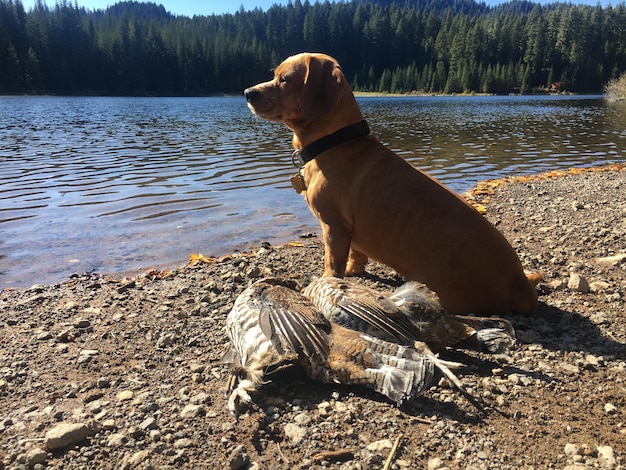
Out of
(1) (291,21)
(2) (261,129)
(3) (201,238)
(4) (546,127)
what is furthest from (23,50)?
(3) (201,238)

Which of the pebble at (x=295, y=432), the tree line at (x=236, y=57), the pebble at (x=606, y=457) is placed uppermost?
the tree line at (x=236, y=57)

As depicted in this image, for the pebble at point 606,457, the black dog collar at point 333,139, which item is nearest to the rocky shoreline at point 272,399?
the pebble at point 606,457

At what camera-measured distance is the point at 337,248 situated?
174 inches

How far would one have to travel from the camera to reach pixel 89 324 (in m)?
4.32

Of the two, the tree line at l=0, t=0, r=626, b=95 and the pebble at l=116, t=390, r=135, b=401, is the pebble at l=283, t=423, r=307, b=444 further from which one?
the tree line at l=0, t=0, r=626, b=95

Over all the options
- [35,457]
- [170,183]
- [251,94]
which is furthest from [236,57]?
[35,457]

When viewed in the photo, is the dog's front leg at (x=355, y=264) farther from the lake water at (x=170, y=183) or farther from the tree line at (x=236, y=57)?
the tree line at (x=236, y=57)

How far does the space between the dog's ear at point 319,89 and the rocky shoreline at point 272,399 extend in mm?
1823

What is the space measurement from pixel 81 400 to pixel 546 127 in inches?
1183

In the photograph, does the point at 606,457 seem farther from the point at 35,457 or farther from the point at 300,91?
the point at 300,91

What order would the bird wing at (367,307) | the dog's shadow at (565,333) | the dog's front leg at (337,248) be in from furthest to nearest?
the dog's front leg at (337,248) → the dog's shadow at (565,333) → the bird wing at (367,307)

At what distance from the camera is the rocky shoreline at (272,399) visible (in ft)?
7.93

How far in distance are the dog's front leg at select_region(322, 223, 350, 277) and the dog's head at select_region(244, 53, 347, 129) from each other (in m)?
1.09

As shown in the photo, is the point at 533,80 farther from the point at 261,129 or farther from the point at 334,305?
the point at 334,305
